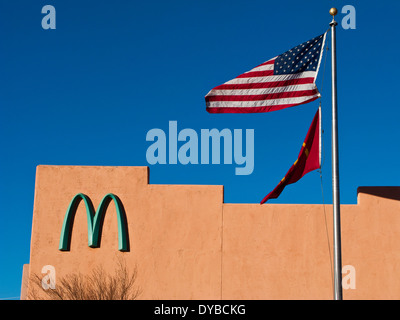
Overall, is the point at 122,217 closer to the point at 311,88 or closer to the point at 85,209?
the point at 85,209

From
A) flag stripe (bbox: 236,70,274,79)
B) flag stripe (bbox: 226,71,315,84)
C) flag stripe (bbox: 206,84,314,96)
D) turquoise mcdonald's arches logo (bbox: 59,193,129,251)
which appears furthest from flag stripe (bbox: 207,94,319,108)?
turquoise mcdonald's arches logo (bbox: 59,193,129,251)

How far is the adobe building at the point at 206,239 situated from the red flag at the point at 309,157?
14.1 feet

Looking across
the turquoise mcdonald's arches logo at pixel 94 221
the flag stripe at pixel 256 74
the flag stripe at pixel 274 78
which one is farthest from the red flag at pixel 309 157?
the turquoise mcdonald's arches logo at pixel 94 221

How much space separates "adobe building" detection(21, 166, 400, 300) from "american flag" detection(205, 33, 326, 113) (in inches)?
188

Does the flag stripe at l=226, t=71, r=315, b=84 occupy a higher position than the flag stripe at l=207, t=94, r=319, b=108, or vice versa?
the flag stripe at l=226, t=71, r=315, b=84

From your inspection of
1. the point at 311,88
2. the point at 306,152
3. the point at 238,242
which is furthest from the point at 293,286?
the point at 311,88

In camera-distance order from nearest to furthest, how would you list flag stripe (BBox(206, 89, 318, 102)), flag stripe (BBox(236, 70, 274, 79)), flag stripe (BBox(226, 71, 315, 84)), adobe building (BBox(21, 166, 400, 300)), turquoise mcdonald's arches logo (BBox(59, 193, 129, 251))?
flag stripe (BBox(206, 89, 318, 102))
flag stripe (BBox(226, 71, 315, 84))
flag stripe (BBox(236, 70, 274, 79))
adobe building (BBox(21, 166, 400, 300))
turquoise mcdonald's arches logo (BBox(59, 193, 129, 251))

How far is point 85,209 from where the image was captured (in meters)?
17.6

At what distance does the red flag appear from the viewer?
506 inches

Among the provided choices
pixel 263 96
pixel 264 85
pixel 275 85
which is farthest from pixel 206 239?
pixel 275 85

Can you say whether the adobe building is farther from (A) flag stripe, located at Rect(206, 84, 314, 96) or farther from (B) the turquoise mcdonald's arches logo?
(A) flag stripe, located at Rect(206, 84, 314, 96)

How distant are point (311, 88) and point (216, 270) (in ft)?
22.9

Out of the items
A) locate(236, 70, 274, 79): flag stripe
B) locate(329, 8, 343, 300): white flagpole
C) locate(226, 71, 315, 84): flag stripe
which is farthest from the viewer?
locate(236, 70, 274, 79): flag stripe

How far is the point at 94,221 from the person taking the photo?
56.7 ft
